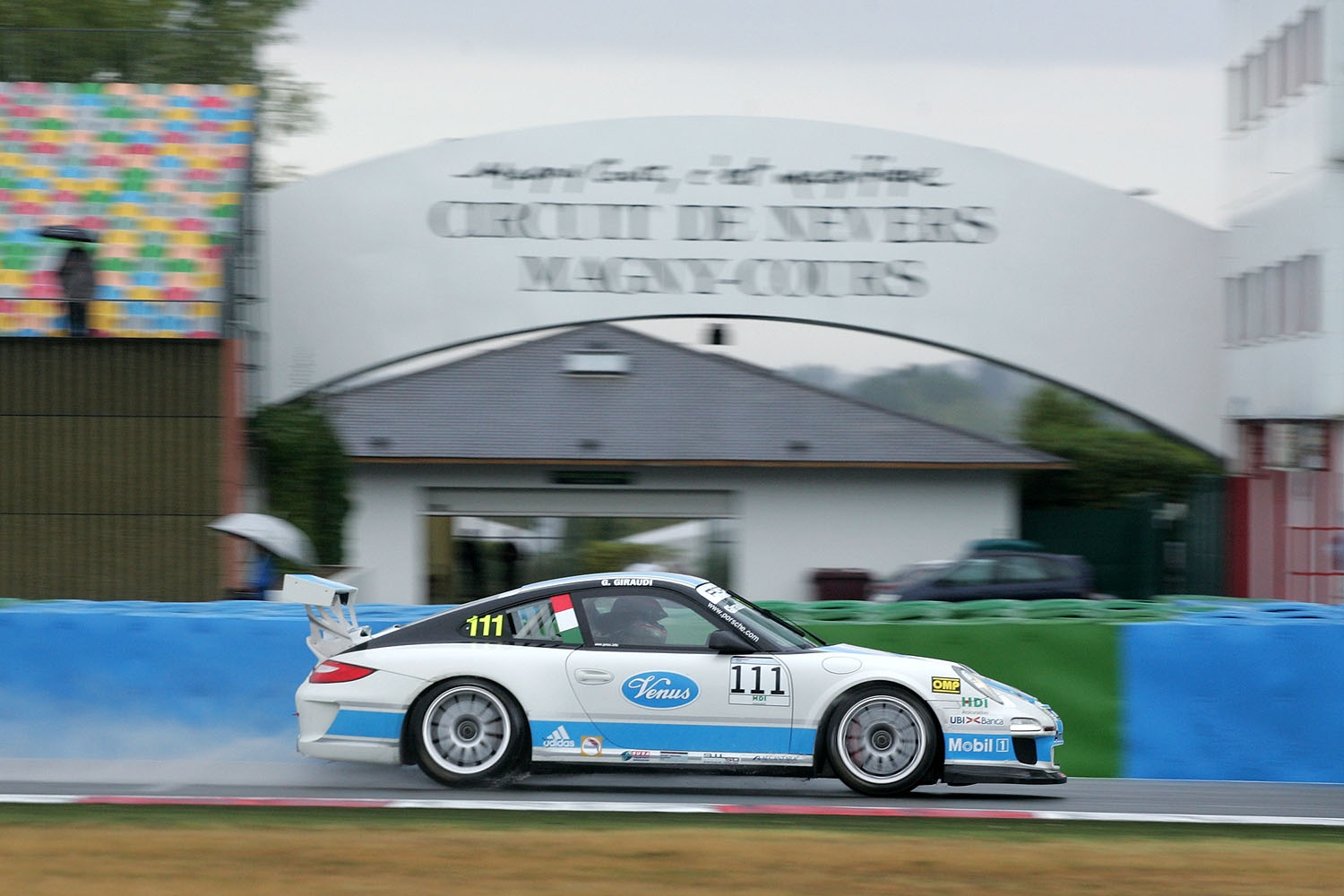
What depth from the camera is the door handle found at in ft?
28.7

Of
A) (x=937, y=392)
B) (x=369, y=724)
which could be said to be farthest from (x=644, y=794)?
(x=937, y=392)

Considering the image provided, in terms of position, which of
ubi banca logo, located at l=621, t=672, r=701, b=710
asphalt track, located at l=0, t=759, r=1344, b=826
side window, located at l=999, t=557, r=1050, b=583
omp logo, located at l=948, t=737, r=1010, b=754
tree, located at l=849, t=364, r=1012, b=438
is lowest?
asphalt track, located at l=0, t=759, r=1344, b=826

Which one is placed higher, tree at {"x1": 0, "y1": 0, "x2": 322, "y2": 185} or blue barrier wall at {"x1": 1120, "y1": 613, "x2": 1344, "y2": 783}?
tree at {"x1": 0, "y1": 0, "x2": 322, "y2": 185}

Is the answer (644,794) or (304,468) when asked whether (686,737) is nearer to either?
(644,794)

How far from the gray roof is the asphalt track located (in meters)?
16.9

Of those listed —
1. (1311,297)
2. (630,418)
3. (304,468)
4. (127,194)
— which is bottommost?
(304,468)

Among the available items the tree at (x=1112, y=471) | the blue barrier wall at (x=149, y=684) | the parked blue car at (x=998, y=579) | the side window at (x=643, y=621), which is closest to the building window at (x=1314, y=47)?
the tree at (x=1112, y=471)

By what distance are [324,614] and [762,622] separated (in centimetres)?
256

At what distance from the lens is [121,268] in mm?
21469

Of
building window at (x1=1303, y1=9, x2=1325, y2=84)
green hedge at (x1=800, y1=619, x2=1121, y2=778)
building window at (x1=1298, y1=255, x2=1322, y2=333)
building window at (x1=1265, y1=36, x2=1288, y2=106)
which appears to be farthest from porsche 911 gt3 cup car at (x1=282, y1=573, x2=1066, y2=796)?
building window at (x1=1265, y1=36, x2=1288, y2=106)

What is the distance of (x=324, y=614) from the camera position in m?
9.36

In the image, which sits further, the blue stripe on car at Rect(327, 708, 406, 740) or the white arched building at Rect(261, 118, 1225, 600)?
the white arched building at Rect(261, 118, 1225, 600)

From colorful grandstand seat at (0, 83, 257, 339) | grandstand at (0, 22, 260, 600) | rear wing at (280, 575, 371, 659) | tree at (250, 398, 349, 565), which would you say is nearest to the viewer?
rear wing at (280, 575, 371, 659)

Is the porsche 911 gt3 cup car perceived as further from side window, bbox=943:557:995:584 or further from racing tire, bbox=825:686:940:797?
side window, bbox=943:557:995:584
